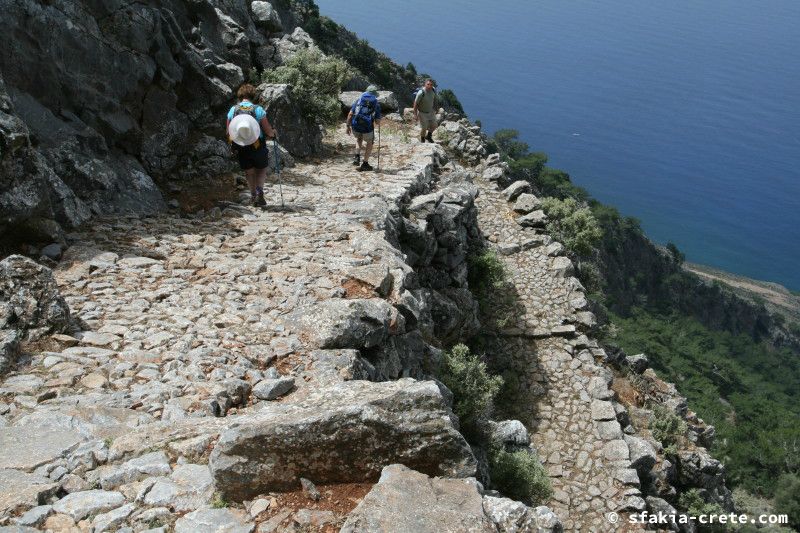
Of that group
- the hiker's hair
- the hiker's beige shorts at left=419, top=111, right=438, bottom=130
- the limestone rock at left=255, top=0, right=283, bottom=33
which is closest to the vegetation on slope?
the hiker's beige shorts at left=419, top=111, right=438, bottom=130

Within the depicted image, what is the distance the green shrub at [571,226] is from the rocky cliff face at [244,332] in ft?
5.78

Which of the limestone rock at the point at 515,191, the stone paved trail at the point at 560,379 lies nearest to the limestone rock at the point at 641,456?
the stone paved trail at the point at 560,379

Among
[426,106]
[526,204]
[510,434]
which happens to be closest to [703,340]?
[526,204]

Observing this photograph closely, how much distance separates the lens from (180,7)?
18578mm

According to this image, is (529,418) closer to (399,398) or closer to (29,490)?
(399,398)

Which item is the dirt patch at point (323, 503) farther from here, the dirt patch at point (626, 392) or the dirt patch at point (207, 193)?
the dirt patch at point (626, 392)

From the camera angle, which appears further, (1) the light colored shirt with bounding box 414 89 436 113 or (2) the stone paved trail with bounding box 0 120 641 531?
(1) the light colored shirt with bounding box 414 89 436 113

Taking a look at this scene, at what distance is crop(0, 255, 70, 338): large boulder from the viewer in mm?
7820

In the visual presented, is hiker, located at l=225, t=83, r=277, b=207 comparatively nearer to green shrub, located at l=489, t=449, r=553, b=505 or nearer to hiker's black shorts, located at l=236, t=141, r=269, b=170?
hiker's black shorts, located at l=236, t=141, r=269, b=170

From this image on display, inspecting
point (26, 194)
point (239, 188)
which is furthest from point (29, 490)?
point (239, 188)

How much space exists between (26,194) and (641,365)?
18425 millimetres

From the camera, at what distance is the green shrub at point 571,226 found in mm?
23703

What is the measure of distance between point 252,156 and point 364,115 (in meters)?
5.28

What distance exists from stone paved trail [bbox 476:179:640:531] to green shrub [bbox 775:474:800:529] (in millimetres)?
32974
